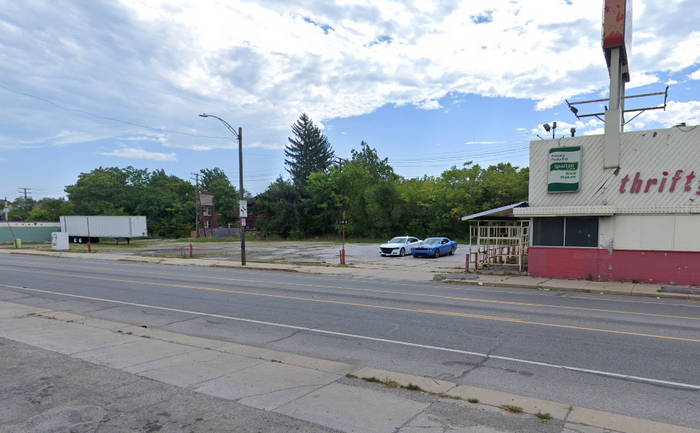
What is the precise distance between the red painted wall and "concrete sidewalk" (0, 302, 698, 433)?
46.5 ft

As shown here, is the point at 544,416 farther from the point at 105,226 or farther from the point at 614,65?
the point at 105,226

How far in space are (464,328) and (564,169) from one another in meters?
11.5

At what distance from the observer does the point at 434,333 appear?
28.2 feet

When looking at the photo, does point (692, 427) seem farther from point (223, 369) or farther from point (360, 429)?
point (223, 369)

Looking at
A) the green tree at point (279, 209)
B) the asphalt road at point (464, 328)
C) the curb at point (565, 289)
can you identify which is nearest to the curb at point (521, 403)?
the asphalt road at point (464, 328)

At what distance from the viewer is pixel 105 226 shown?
50.8 metres

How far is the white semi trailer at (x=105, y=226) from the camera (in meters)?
50.6

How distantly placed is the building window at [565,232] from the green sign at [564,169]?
4.19 feet

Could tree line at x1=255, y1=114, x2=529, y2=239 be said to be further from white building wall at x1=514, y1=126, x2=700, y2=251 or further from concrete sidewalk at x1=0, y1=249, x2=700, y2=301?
white building wall at x1=514, y1=126, x2=700, y2=251

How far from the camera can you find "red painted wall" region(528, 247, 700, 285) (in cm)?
1570

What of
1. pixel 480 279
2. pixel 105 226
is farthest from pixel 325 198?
pixel 480 279

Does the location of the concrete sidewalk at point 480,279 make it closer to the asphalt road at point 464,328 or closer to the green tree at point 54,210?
the asphalt road at point 464,328

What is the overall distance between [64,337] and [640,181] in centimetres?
1844

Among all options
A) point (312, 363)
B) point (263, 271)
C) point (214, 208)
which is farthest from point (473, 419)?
point (214, 208)
